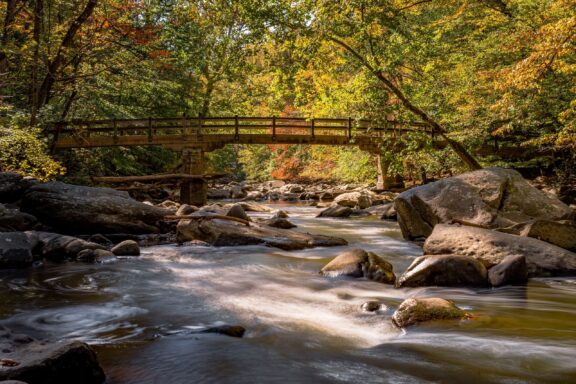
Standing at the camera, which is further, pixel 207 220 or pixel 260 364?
pixel 207 220

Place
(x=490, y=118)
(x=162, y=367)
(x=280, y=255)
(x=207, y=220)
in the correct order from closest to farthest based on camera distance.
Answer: (x=162, y=367) < (x=280, y=255) < (x=207, y=220) < (x=490, y=118)

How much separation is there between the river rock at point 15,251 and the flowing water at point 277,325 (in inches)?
10.2

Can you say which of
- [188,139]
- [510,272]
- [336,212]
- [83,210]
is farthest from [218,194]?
[510,272]

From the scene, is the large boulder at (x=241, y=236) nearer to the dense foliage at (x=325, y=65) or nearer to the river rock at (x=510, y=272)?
the river rock at (x=510, y=272)

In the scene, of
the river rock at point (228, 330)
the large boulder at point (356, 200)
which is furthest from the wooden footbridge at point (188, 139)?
the river rock at point (228, 330)

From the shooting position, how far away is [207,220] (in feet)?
29.6

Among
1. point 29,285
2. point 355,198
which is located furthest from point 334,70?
point 29,285

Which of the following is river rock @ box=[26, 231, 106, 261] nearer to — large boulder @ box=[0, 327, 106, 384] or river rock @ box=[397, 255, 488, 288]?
large boulder @ box=[0, 327, 106, 384]

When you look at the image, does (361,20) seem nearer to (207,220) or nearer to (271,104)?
(271,104)

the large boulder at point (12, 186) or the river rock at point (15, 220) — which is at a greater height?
the large boulder at point (12, 186)

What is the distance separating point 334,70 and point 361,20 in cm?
190

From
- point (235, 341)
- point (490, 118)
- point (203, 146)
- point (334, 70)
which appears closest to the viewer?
point (235, 341)

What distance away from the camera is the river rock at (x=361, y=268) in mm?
Answer: 5949

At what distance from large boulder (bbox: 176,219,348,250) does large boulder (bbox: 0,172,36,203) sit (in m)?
3.80
